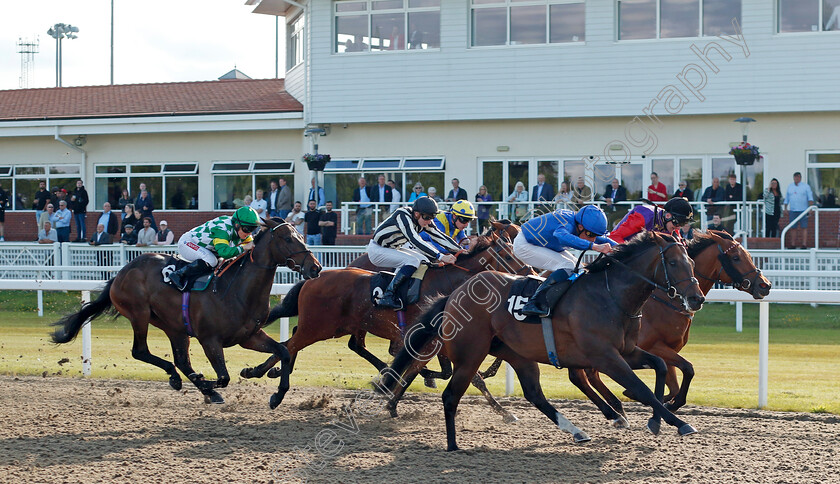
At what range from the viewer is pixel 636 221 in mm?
6867

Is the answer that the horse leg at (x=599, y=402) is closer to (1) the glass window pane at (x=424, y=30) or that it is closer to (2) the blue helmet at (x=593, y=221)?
(2) the blue helmet at (x=593, y=221)

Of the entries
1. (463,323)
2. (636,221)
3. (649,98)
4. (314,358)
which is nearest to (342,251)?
(314,358)

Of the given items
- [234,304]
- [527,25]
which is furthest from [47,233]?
[234,304]

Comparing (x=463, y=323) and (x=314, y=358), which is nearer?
(x=463, y=323)

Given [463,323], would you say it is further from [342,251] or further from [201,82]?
[201,82]

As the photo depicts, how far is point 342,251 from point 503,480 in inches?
362

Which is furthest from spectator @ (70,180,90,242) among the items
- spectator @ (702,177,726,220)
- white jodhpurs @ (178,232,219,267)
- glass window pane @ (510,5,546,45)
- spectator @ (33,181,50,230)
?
white jodhpurs @ (178,232,219,267)

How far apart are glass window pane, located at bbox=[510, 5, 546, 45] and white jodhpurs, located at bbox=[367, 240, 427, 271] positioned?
10.1m

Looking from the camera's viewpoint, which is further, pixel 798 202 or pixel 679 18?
pixel 679 18

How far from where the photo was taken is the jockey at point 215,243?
22.9ft

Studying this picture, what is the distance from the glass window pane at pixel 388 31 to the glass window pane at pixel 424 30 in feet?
0.53

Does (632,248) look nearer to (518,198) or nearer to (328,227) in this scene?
(518,198)

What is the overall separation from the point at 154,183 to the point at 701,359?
43.2ft

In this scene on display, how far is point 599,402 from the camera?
607 centimetres
